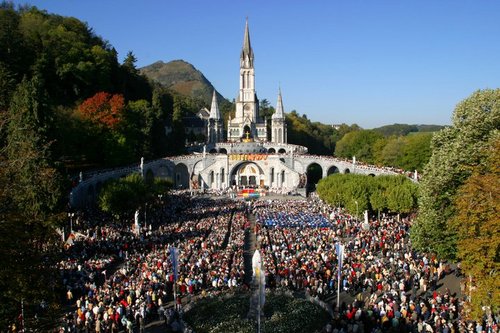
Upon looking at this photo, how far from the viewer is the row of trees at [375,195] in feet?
126

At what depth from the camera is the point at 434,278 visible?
23.0 meters

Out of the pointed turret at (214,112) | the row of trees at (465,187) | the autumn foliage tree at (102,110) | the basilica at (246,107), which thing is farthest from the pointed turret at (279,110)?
the row of trees at (465,187)

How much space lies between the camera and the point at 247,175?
7512cm

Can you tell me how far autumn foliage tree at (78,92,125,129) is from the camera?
57.3 meters

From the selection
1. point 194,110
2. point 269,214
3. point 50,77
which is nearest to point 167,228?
point 269,214

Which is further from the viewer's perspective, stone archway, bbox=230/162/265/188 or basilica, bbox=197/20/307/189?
stone archway, bbox=230/162/265/188

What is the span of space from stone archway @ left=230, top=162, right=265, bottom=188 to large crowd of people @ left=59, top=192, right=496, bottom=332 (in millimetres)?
35514

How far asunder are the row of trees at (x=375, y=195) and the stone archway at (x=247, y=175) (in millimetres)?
28204

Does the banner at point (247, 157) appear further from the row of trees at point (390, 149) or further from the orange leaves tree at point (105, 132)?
the row of trees at point (390, 149)

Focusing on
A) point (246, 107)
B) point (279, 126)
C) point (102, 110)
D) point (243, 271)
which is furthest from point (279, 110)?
point (243, 271)

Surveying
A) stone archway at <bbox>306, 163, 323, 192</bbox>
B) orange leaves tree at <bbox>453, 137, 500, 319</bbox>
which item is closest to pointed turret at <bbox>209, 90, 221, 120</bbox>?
stone archway at <bbox>306, 163, 323, 192</bbox>

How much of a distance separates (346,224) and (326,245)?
8.51 meters

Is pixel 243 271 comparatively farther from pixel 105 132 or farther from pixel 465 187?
pixel 105 132

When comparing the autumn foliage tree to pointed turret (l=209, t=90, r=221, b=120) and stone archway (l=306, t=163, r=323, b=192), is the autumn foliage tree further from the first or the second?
pointed turret (l=209, t=90, r=221, b=120)
